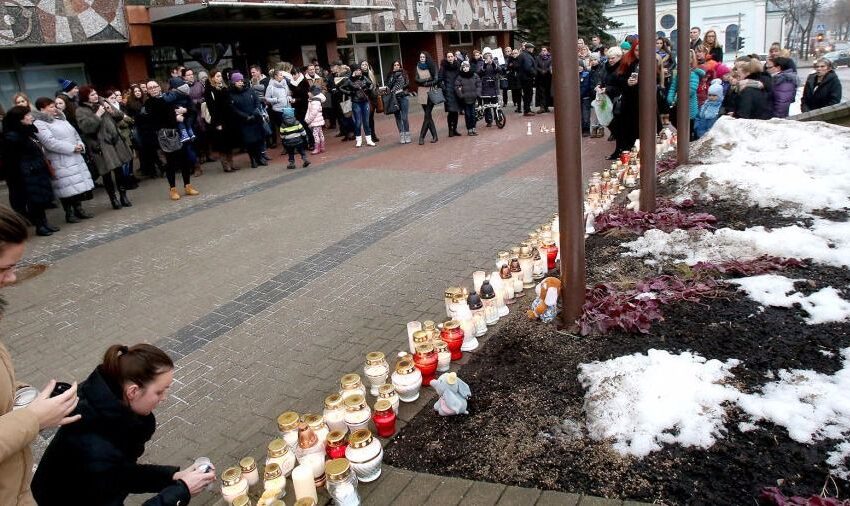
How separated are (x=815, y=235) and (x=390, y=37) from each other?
21.9 metres

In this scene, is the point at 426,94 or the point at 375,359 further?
the point at 426,94

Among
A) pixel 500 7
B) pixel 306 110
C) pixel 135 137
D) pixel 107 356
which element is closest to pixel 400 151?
pixel 306 110

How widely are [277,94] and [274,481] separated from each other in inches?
461

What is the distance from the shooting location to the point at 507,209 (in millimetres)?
8000

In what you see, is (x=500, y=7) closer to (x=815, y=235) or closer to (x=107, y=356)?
(x=815, y=235)

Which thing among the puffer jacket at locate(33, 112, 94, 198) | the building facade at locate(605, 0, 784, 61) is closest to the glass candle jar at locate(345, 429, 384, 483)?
the puffer jacket at locate(33, 112, 94, 198)

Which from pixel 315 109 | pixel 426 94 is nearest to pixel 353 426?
pixel 315 109

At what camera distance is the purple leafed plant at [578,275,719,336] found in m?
4.09

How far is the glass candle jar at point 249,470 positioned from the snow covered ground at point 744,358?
5.80 feet

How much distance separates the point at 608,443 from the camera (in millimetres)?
3039

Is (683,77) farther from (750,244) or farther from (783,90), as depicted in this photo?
(783,90)

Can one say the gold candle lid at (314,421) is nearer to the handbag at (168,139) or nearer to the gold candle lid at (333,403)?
the gold candle lid at (333,403)

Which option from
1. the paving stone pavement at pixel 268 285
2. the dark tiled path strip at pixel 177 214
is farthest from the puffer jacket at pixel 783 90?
the dark tiled path strip at pixel 177 214

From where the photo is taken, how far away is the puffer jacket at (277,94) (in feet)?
43.8
